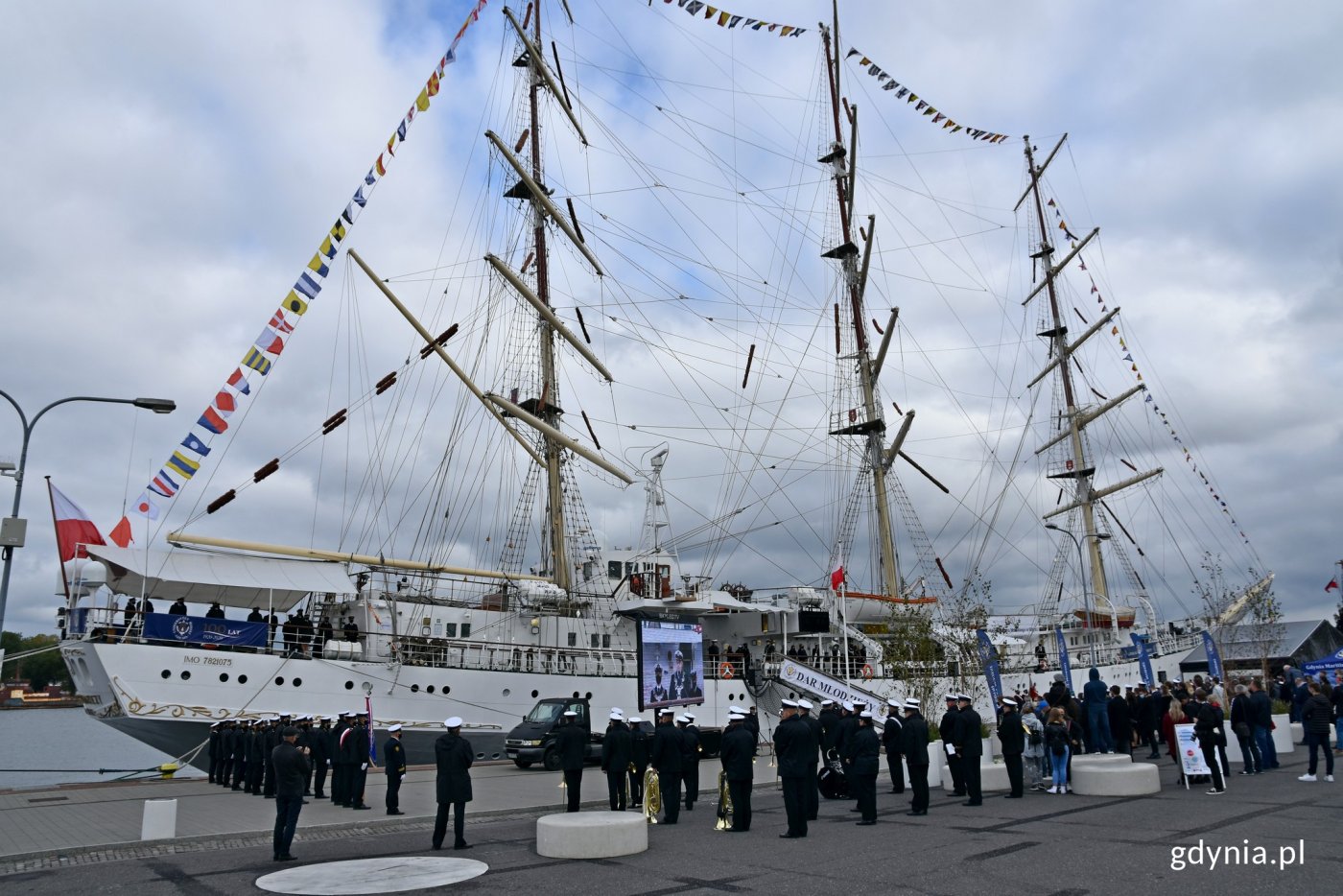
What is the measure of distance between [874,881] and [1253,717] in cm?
1203

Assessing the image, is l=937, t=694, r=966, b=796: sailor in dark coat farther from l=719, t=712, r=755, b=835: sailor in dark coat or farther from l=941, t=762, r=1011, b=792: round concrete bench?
l=719, t=712, r=755, b=835: sailor in dark coat

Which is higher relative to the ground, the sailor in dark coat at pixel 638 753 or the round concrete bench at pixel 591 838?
the sailor in dark coat at pixel 638 753

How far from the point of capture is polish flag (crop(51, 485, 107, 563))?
22016 millimetres

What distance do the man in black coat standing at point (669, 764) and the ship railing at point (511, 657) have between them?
38.0 ft

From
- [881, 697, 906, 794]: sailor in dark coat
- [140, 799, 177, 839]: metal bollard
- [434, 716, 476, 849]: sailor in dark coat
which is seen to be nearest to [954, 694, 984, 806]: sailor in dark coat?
[881, 697, 906, 794]: sailor in dark coat

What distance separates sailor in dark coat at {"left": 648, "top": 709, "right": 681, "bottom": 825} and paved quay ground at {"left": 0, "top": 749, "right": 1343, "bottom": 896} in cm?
45

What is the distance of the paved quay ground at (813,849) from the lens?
8.52 m

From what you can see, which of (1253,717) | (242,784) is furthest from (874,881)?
(242,784)

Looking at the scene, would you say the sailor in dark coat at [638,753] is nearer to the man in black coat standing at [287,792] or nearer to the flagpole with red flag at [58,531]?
the man in black coat standing at [287,792]

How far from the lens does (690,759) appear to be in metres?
15.6

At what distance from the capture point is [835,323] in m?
45.9

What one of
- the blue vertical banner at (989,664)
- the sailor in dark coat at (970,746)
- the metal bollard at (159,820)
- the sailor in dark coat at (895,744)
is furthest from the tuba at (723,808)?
the blue vertical banner at (989,664)

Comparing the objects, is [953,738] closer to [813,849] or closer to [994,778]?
[994,778]

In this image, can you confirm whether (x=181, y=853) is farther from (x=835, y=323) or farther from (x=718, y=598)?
(x=835, y=323)
